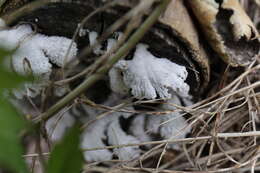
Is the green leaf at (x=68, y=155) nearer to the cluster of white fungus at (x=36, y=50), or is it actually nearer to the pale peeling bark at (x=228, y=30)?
the cluster of white fungus at (x=36, y=50)

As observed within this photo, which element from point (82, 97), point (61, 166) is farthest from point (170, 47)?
point (61, 166)

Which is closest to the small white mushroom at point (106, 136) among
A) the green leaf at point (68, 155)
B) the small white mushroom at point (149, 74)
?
the small white mushroom at point (149, 74)

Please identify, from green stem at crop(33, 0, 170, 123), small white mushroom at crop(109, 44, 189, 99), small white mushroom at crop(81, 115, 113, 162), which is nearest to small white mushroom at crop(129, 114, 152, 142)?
small white mushroom at crop(81, 115, 113, 162)

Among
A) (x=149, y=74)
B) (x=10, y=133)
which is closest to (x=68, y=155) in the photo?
(x=10, y=133)

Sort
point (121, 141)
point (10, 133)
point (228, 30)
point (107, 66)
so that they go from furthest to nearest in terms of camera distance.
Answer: point (121, 141)
point (228, 30)
point (107, 66)
point (10, 133)

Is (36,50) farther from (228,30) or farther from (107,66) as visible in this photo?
(228,30)

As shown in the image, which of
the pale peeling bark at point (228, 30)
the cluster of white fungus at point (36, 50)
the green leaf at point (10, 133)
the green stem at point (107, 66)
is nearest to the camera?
the green leaf at point (10, 133)

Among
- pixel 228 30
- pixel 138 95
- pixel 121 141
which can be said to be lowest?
pixel 121 141
